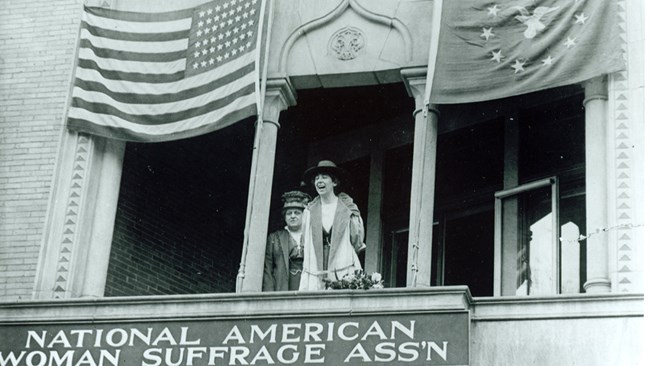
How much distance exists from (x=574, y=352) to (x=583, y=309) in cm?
46

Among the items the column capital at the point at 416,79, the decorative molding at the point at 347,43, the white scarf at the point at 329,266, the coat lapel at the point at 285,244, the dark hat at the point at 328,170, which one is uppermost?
the decorative molding at the point at 347,43

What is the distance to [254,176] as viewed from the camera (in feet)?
48.9

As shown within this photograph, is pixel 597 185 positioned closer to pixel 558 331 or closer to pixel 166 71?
pixel 558 331

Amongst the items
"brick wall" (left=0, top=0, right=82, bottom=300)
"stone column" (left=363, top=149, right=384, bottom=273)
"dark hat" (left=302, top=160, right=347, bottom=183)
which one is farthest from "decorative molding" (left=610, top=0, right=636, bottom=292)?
"brick wall" (left=0, top=0, right=82, bottom=300)

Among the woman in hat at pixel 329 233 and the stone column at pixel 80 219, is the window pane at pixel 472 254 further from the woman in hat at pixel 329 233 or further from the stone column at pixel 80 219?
the stone column at pixel 80 219

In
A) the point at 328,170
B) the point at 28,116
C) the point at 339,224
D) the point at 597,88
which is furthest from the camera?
the point at 28,116

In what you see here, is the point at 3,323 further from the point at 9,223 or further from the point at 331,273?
the point at 331,273

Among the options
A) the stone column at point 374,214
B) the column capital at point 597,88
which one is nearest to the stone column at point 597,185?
the column capital at point 597,88

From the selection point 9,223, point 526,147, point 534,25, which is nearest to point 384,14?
point 534,25

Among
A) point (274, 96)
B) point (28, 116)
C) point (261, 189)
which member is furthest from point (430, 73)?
point (28, 116)

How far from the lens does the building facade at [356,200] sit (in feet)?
42.8

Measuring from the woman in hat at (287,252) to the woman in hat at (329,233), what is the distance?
38 cm

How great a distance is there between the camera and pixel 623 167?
1341 centimetres

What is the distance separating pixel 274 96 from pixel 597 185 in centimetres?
430
